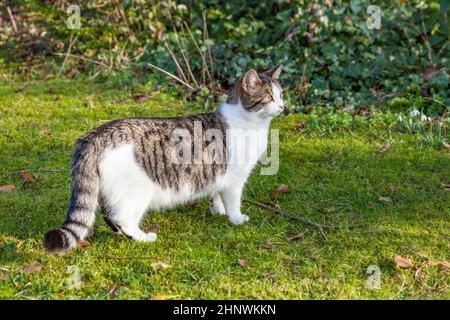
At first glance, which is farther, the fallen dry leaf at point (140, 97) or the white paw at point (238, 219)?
the fallen dry leaf at point (140, 97)

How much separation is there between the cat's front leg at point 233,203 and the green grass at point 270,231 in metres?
0.08

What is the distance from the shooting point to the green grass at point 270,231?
146 inches

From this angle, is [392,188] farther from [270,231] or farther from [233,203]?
[233,203]

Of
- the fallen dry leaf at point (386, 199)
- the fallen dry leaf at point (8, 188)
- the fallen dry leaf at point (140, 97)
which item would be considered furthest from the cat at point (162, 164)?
the fallen dry leaf at point (140, 97)

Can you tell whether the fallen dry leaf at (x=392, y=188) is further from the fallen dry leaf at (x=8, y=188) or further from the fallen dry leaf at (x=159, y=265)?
the fallen dry leaf at (x=8, y=188)

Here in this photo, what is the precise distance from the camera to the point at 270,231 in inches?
179

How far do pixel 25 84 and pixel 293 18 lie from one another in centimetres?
360

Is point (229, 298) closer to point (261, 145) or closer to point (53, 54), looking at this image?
point (261, 145)

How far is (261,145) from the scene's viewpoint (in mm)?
4793

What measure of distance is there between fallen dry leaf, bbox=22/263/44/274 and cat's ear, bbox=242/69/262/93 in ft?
6.54

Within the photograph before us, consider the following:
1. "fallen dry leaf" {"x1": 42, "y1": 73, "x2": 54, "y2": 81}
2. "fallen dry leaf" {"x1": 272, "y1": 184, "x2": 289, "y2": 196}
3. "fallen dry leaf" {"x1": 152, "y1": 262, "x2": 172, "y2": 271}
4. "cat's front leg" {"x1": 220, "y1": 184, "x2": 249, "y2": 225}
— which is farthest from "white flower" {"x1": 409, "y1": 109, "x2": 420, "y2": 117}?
"fallen dry leaf" {"x1": 42, "y1": 73, "x2": 54, "y2": 81}

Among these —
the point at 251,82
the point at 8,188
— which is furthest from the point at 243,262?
the point at 8,188

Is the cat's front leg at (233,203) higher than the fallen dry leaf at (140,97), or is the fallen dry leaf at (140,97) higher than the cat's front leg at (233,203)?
the cat's front leg at (233,203)

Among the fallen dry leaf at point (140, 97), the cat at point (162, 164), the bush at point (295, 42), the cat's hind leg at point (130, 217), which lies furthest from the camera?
the fallen dry leaf at point (140, 97)
